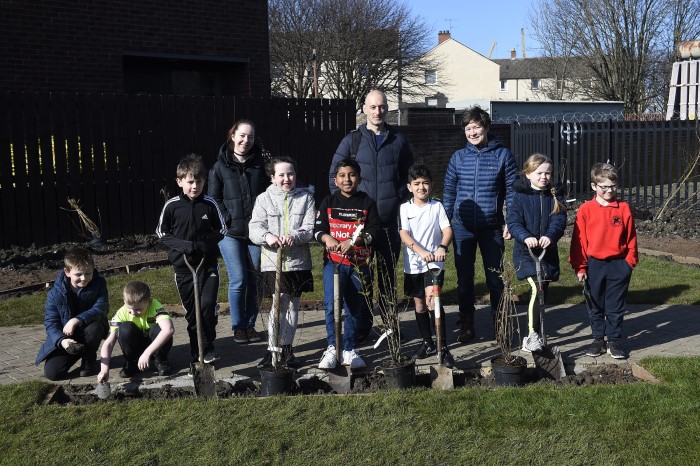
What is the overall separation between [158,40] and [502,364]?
35.5ft

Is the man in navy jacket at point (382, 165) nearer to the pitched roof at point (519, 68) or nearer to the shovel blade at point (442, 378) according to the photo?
the shovel blade at point (442, 378)

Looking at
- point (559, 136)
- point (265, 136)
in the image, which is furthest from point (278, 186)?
point (559, 136)

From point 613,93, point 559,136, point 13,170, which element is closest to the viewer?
point 13,170

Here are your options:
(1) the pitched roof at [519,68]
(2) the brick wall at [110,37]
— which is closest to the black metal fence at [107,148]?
(2) the brick wall at [110,37]

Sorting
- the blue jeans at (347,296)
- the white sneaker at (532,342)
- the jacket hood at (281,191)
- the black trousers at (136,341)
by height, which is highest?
the jacket hood at (281,191)

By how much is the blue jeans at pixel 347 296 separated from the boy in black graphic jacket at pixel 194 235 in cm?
83

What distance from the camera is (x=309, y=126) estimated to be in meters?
13.7

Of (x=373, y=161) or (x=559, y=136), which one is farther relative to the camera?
(x=559, y=136)

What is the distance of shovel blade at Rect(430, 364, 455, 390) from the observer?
5344mm

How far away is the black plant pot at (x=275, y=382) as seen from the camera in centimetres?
529

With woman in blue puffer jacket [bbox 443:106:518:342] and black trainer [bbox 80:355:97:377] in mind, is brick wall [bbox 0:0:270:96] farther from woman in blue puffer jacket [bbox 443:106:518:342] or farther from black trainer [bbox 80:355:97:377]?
woman in blue puffer jacket [bbox 443:106:518:342]

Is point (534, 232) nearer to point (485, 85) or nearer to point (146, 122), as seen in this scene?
point (146, 122)

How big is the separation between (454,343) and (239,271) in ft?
6.02

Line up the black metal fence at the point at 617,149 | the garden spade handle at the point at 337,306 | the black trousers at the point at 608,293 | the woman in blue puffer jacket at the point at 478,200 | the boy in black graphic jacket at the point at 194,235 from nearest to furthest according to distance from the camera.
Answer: the garden spade handle at the point at 337,306 → the boy in black graphic jacket at the point at 194,235 → the black trousers at the point at 608,293 → the woman in blue puffer jacket at the point at 478,200 → the black metal fence at the point at 617,149
